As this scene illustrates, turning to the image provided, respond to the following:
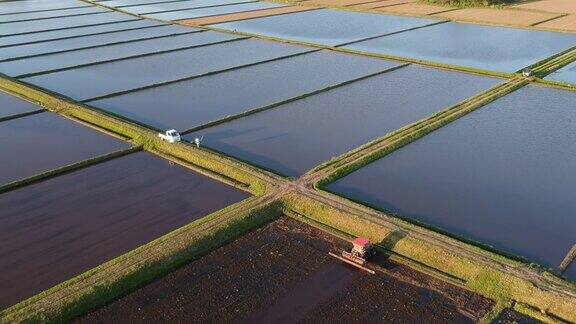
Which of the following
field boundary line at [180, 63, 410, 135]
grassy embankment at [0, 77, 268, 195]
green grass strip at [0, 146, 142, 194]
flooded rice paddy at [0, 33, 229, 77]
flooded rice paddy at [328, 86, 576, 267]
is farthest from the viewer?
flooded rice paddy at [0, 33, 229, 77]

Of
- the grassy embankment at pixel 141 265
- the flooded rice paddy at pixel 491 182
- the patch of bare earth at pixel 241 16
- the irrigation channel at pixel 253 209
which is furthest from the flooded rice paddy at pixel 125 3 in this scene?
the grassy embankment at pixel 141 265

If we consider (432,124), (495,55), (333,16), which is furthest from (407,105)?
(333,16)

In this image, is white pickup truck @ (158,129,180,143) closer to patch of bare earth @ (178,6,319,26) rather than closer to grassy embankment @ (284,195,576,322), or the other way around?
grassy embankment @ (284,195,576,322)

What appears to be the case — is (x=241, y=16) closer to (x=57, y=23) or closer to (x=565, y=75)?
(x=57, y=23)

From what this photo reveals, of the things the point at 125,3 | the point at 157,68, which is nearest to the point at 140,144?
the point at 157,68

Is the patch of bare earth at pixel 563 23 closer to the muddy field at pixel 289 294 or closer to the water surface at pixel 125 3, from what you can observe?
the muddy field at pixel 289 294

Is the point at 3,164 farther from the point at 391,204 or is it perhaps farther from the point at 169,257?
the point at 391,204

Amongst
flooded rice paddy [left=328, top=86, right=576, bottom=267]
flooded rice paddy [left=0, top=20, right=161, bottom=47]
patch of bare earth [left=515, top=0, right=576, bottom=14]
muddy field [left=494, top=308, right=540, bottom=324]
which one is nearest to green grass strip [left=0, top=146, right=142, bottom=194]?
flooded rice paddy [left=328, top=86, right=576, bottom=267]
